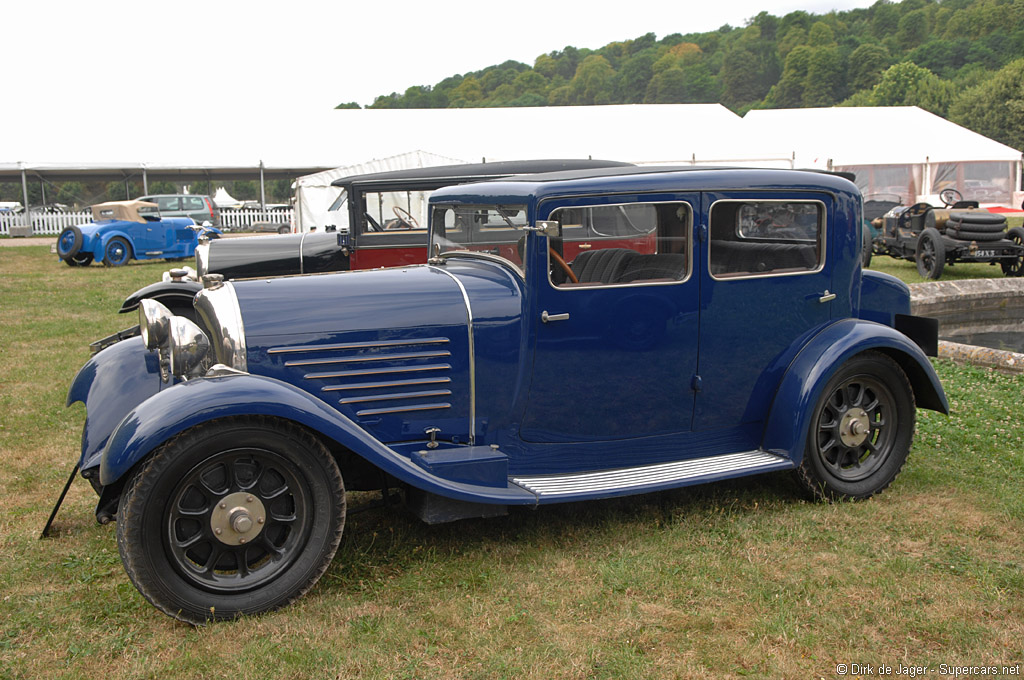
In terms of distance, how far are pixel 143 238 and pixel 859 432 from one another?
18154mm

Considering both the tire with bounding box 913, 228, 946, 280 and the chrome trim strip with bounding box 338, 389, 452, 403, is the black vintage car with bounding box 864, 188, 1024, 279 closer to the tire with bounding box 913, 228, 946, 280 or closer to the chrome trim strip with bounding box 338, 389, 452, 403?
the tire with bounding box 913, 228, 946, 280

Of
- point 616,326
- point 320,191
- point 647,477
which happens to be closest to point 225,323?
point 616,326

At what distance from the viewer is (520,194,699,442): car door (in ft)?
12.5

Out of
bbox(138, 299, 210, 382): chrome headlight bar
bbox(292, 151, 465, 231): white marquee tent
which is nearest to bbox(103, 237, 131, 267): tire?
bbox(292, 151, 465, 231): white marquee tent

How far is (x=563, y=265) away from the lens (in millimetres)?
3836

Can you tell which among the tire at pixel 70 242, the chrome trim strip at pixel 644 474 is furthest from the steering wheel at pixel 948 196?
the tire at pixel 70 242

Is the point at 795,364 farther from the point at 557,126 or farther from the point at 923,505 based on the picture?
the point at 557,126

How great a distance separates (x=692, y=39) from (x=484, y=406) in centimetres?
10730

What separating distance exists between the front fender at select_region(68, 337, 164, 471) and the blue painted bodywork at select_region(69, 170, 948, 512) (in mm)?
14

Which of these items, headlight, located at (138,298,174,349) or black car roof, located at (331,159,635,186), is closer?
headlight, located at (138,298,174,349)

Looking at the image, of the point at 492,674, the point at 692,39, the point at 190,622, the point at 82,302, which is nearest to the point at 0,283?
the point at 82,302

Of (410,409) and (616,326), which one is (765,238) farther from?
(410,409)

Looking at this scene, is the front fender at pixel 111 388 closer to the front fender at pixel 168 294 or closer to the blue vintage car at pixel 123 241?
the front fender at pixel 168 294

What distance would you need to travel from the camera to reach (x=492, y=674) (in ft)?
9.50
